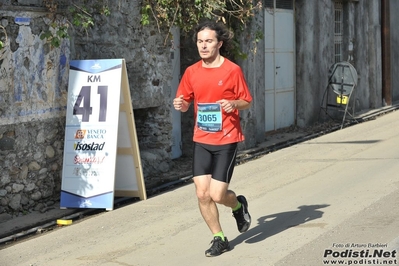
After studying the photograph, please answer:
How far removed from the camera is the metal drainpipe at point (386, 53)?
72.5 ft

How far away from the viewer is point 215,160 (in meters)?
7.07

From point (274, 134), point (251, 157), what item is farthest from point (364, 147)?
point (274, 134)

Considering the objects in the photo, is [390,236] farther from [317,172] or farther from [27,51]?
[27,51]

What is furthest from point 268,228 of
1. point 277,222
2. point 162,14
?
point 162,14

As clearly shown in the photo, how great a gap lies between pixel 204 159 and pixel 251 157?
619 cm

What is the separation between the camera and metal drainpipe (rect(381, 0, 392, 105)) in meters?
22.1

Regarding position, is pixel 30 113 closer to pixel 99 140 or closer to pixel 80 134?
pixel 80 134

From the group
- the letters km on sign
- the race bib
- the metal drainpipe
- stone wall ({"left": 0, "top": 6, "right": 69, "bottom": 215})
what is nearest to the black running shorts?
the race bib

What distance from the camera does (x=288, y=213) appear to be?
8680 mm

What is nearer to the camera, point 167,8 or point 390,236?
point 390,236

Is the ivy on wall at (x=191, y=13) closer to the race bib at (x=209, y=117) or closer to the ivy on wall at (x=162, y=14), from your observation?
the ivy on wall at (x=162, y=14)

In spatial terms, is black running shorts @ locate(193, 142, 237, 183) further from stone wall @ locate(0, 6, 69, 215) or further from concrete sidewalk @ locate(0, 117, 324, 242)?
stone wall @ locate(0, 6, 69, 215)

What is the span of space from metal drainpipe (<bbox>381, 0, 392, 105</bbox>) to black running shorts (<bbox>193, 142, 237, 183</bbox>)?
15.8 metres

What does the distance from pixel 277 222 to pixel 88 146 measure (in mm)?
2577
